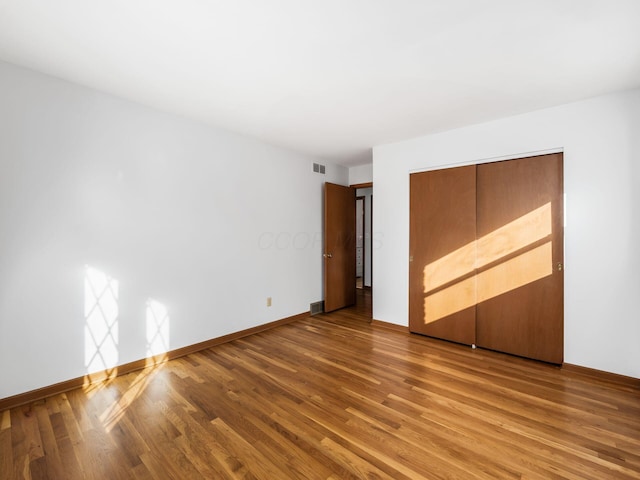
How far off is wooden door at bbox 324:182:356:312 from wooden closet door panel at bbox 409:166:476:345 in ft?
4.63

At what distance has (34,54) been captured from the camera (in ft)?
6.77

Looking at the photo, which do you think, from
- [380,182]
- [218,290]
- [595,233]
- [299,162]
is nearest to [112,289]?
[218,290]

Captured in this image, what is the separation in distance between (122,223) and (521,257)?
13.1 feet

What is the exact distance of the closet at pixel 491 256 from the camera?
2906 mm

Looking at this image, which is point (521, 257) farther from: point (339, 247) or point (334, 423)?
point (339, 247)

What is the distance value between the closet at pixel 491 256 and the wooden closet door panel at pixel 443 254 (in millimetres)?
11

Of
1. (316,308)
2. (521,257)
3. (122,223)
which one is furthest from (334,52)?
(316,308)

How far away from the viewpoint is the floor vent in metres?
4.69

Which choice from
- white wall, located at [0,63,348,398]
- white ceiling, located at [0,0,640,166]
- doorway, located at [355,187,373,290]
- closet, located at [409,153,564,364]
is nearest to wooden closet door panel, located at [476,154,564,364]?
closet, located at [409,153,564,364]

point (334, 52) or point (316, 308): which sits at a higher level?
point (334, 52)

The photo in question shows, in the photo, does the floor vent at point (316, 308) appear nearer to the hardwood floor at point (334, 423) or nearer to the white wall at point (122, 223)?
the white wall at point (122, 223)

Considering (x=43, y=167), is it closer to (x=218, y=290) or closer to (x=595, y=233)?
(x=218, y=290)

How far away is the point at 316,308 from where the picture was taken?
4.76 meters

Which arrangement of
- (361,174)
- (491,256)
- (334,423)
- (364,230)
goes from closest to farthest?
(334,423) < (491,256) < (361,174) < (364,230)
